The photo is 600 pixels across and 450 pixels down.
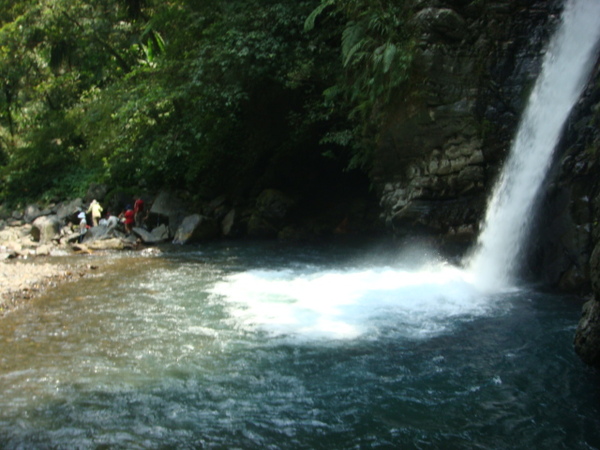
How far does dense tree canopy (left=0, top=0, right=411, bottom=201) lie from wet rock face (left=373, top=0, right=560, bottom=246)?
759 mm

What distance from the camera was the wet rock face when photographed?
13242 millimetres

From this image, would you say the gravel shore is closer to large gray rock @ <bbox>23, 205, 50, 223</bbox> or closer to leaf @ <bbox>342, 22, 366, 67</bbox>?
leaf @ <bbox>342, 22, 366, 67</bbox>

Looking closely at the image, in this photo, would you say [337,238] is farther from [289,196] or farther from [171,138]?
[171,138]

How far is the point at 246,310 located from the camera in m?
10.1

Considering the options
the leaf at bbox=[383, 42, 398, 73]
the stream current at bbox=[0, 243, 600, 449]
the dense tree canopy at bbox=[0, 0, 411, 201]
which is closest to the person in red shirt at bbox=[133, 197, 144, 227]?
the dense tree canopy at bbox=[0, 0, 411, 201]

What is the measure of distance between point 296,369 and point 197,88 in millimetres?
13528

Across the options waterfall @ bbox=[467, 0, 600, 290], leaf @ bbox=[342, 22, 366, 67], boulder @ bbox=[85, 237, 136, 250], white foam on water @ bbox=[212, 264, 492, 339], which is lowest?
Answer: boulder @ bbox=[85, 237, 136, 250]

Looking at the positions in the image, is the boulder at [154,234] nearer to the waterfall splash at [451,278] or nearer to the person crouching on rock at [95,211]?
the person crouching on rock at [95,211]

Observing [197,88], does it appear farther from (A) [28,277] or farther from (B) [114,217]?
(A) [28,277]

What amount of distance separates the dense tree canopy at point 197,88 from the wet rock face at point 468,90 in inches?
29.9

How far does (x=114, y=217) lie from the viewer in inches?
866

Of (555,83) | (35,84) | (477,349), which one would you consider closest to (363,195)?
(555,83)

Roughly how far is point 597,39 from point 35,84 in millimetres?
26850

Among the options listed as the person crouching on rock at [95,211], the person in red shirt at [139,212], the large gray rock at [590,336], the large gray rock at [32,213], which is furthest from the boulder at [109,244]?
the large gray rock at [590,336]
